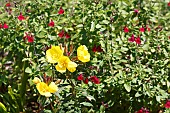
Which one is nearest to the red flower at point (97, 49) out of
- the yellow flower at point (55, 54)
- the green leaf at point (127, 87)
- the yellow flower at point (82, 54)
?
the green leaf at point (127, 87)

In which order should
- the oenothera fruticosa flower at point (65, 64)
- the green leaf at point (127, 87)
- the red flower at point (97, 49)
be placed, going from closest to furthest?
1. the oenothera fruticosa flower at point (65, 64)
2. the green leaf at point (127, 87)
3. the red flower at point (97, 49)

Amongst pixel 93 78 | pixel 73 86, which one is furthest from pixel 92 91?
pixel 73 86

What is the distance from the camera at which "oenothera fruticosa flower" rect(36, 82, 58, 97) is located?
2545mm

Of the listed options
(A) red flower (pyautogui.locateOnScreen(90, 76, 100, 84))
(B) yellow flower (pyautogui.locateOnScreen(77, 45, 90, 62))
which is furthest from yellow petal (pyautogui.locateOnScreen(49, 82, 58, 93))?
(A) red flower (pyautogui.locateOnScreen(90, 76, 100, 84))

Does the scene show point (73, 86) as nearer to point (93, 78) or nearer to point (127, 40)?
point (93, 78)

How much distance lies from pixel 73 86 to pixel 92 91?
317mm

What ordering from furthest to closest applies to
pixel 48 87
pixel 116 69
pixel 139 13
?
1. pixel 139 13
2. pixel 116 69
3. pixel 48 87

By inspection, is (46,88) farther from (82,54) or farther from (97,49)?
Result: (97,49)

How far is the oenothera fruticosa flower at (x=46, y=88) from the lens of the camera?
254 centimetres

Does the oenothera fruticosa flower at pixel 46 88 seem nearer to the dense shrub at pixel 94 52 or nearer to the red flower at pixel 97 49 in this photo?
the dense shrub at pixel 94 52

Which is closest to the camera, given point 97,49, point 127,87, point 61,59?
point 61,59

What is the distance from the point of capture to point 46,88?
8.41 ft

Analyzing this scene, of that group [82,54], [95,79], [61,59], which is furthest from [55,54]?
[95,79]

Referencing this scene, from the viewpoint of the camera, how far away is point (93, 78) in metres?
3.03
